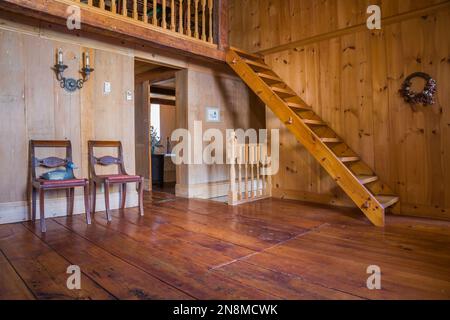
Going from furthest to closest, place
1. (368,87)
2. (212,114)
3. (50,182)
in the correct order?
(212,114) < (368,87) < (50,182)

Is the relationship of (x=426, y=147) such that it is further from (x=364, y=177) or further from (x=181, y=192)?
(x=181, y=192)

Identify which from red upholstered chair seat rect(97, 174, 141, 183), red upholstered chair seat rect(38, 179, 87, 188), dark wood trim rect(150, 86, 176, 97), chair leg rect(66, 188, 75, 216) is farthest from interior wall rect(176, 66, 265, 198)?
dark wood trim rect(150, 86, 176, 97)

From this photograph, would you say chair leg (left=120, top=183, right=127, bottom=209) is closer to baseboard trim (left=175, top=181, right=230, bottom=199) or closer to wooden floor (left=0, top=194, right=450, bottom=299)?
wooden floor (left=0, top=194, right=450, bottom=299)

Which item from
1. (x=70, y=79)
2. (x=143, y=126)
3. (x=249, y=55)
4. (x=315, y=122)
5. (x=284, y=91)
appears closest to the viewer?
(x=70, y=79)

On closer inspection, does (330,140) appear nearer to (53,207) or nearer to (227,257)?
(227,257)

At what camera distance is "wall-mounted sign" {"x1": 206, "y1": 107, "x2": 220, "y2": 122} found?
16.6 feet

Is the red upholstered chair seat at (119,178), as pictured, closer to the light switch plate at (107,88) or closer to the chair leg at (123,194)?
the chair leg at (123,194)

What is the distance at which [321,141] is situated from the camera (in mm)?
3475

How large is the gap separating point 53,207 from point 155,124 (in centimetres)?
537

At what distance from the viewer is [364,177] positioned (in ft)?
12.1

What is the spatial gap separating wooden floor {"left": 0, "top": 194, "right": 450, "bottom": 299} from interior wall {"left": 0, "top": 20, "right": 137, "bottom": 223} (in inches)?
19.4

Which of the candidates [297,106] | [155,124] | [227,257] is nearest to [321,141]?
[297,106]

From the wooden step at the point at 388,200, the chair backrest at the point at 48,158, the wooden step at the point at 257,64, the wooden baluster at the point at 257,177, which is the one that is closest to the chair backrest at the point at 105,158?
the chair backrest at the point at 48,158

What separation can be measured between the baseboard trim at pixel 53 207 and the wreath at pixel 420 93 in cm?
353
